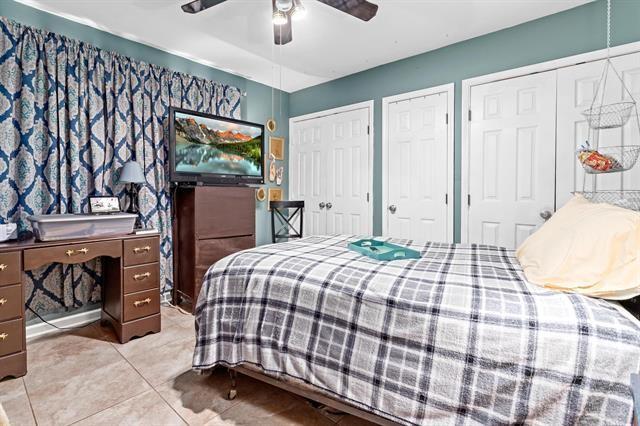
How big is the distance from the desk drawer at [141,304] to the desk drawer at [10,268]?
67 cm

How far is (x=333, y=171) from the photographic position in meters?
4.16

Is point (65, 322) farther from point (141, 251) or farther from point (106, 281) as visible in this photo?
point (141, 251)

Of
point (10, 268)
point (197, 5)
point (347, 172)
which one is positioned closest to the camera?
point (10, 268)

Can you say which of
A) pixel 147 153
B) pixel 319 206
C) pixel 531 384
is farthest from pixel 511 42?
pixel 147 153

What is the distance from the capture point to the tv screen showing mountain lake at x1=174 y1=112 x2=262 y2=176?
128 inches

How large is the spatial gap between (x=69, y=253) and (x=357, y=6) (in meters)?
2.49

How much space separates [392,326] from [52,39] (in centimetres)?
323

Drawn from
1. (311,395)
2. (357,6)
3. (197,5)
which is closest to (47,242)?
(197,5)

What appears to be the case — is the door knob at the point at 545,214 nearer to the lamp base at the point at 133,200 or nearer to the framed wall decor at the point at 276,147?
the framed wall decor at the point at 276,147

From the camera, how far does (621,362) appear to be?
0.97 metres

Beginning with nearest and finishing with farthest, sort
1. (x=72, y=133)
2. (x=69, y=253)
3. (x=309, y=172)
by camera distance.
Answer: (x=69, y=253) < (x=72, y=133) < (x=309, y=172)

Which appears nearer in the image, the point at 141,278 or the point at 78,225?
A: the point at 78,225

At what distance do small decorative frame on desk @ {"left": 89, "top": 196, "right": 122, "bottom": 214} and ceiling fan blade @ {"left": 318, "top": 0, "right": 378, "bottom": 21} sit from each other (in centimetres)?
224

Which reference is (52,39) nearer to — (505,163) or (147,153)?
(147,153)
